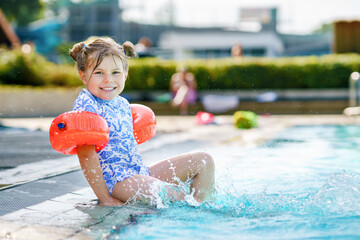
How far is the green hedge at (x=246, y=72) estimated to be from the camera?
15.4 m

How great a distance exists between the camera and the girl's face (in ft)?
10.1

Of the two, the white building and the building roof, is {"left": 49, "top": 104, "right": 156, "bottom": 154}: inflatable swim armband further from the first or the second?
the white building

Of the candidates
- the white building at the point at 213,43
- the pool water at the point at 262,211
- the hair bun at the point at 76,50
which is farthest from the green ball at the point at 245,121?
the white building at the point at 213,43

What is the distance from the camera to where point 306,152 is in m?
6.45

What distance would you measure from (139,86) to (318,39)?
66.0ft

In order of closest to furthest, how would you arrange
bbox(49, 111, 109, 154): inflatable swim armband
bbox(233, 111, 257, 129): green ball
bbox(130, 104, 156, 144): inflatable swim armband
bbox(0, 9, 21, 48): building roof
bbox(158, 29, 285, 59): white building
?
bbox(49, 111, 109, 154): inflatable swim armband < bbox(130, 104, 156, 144): inflatable swim armband < bbox(233, 111, 257, 129): green ball < bbox(0, 9, 21, 48): building roof < bbox(158, 29, 285, 59): white building

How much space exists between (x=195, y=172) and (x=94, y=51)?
1040 mm

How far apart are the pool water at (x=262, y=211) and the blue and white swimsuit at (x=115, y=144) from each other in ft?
0.81

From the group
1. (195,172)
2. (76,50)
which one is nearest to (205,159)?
(195,172)

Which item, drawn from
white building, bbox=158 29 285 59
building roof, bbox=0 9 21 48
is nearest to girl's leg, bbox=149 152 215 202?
building roof, bbox=0 9 21 48

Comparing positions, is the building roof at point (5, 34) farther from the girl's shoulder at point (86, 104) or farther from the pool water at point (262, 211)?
the girl's shoulder at point (86, 104)

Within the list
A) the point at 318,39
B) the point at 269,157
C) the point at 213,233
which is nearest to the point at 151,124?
the point at 213,233

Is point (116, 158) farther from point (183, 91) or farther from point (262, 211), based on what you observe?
point (183, 91)

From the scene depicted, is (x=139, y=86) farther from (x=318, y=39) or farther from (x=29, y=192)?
(x=318, y=39)
